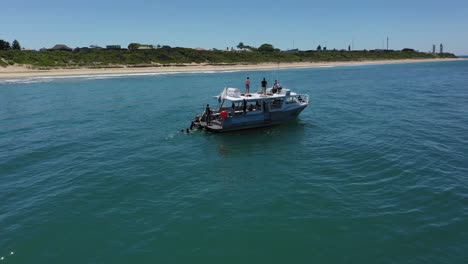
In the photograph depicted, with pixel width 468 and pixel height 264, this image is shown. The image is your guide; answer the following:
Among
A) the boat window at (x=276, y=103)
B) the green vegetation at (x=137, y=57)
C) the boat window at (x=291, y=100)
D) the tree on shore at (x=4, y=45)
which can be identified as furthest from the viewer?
the tree on shore at (x=4, y=45)

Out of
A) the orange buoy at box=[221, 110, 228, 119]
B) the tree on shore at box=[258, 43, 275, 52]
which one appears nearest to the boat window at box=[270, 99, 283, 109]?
the orange buoy at box=[221, 110, 228, 119]

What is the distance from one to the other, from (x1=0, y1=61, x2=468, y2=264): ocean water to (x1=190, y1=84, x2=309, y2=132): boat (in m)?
1.02

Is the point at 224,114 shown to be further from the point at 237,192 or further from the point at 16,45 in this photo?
the point at 16,45

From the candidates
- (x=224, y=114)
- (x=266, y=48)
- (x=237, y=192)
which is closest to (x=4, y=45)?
(x=224, y=114)

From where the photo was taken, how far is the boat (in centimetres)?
2680

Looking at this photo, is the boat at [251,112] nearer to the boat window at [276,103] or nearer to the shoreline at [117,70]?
the boat window at [276,103]

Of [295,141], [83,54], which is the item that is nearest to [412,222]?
[295,141]

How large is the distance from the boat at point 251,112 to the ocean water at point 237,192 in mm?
1022

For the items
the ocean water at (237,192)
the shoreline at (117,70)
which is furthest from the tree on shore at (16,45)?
the ocean water at (237,192)

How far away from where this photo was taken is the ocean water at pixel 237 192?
1130 centimetres

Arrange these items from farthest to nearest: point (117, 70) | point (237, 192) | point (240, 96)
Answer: point (117, 70), point (240, 96), point (237, 192)

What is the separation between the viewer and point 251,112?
27469 mm

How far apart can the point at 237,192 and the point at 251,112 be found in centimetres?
1289

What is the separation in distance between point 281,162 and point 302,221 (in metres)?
7.15
